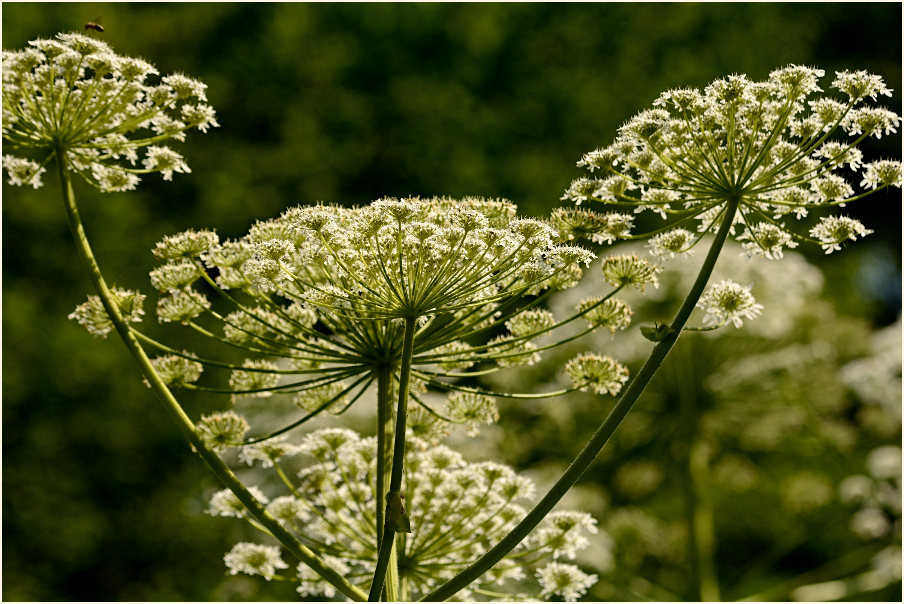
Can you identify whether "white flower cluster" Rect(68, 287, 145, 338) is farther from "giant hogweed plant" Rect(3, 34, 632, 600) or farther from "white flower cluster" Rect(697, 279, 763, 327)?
"white flower cluster" Rect(697, 279, 763, 327)

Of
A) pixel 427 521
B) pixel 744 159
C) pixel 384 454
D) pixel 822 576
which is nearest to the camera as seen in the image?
pixel 744 159

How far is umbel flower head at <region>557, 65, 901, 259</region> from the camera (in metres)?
2.52

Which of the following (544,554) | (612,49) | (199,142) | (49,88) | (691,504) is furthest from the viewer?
(612,49)

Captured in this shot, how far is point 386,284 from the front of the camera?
2340mm

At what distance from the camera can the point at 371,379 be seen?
9.11 feet

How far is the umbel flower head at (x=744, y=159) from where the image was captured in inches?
99.2

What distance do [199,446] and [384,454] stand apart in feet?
1.81

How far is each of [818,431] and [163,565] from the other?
11.7 m

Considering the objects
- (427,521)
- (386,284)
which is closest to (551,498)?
(386,284)

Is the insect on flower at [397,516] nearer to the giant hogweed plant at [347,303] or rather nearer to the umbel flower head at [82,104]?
the giant hogweed plant at [347,303]

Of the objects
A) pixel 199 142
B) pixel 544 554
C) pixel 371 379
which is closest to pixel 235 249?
pixel 371 379

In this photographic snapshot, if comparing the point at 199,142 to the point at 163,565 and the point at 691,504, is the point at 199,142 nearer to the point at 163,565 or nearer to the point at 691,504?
the point at 163,565

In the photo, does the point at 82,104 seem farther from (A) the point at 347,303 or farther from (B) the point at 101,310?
Result: (A) the point at 347,303

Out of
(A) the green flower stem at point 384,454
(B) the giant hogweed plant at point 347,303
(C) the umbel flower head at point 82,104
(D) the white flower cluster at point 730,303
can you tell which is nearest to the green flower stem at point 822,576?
(B) the giant hogweed plant at point 347,303
